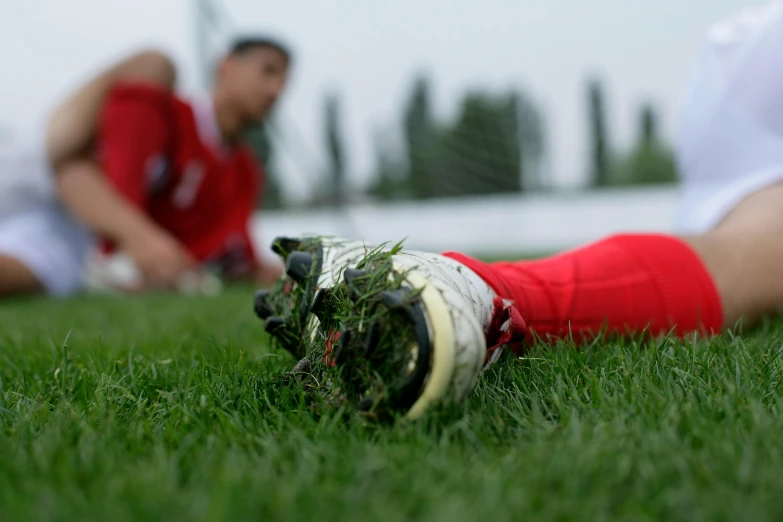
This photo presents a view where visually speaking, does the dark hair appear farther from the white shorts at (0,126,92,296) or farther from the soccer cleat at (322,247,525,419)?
the soccer cleat at (322,247,525,419)

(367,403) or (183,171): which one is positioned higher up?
(183,171)

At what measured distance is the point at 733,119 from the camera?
118 centimetres

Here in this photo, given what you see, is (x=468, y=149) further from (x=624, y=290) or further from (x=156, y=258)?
(x=624, y=290)

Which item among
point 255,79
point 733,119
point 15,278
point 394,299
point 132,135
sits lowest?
point 15,278

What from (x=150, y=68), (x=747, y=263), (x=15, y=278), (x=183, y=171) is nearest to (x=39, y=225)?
(x=15, y=278)

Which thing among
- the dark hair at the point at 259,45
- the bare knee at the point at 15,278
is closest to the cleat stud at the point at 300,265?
the bare knee at the point at 15,278

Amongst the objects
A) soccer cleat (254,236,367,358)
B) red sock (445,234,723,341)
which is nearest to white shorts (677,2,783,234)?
red sock (445,234,723,341)

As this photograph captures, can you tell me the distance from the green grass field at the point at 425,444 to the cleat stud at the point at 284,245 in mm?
140

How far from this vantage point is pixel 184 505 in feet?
1.33

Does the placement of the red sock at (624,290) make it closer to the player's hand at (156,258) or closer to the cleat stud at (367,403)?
the cleat stud at (367,403)

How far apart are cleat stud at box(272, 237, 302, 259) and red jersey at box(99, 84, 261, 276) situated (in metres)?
2.05

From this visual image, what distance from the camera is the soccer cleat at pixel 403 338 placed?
0.55m

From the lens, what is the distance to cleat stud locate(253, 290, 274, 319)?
2.77 feet

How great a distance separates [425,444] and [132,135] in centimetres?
250
